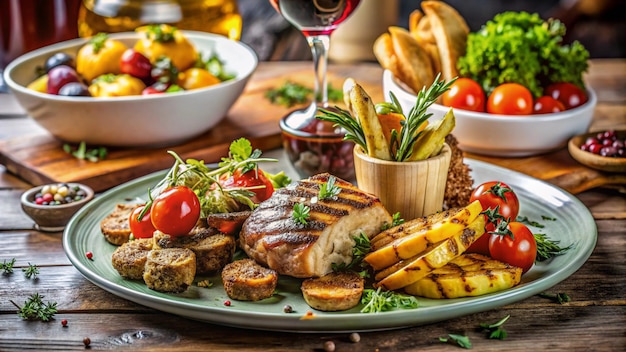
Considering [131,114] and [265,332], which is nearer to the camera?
[265,332]

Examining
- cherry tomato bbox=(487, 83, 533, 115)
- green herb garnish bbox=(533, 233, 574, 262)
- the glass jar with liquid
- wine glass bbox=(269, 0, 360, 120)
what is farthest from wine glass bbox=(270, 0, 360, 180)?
the glass jar with liquid

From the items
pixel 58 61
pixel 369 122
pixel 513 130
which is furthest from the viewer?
pixel 58 61

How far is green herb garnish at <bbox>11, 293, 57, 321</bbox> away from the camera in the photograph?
222cm

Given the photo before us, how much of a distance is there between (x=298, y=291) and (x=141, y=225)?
606mm

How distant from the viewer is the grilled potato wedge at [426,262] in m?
2.12

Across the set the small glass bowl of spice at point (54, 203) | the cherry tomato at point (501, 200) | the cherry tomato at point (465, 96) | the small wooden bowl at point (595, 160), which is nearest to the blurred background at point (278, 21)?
the cherry tomato at point (465, 96)

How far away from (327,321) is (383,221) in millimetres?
512

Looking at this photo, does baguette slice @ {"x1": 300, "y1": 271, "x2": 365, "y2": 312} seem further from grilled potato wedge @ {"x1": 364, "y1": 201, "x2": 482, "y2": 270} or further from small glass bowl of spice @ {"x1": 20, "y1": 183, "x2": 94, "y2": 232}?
small glass bowl of spice @ {"x1": 20, "y1": 183, "x2": 94, "y2": 232}

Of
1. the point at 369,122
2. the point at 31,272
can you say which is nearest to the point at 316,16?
the point at 369,122

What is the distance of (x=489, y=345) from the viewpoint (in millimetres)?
2049

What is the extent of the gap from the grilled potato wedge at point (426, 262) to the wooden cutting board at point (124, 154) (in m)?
1.54

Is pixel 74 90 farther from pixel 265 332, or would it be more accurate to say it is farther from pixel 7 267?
pixel 265 332

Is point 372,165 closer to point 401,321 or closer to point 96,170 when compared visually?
point 401,321

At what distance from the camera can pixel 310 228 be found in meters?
2.24
